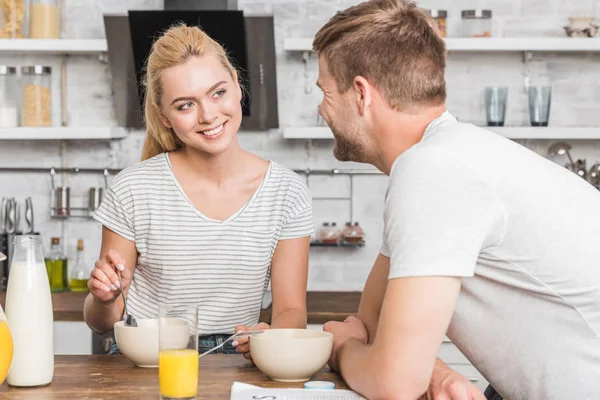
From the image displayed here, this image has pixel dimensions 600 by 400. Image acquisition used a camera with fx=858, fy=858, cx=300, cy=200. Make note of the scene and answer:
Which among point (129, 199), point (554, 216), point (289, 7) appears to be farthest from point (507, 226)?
point (289, 7)

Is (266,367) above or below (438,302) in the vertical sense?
below

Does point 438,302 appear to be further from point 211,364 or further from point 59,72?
point 59,72

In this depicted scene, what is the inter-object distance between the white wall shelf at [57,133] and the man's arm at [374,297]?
2216mm

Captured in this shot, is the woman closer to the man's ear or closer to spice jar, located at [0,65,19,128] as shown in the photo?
the man's ear

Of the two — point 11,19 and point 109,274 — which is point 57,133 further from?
point 109,274

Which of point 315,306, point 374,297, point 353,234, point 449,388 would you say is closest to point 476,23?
point 353,234

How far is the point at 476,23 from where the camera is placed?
146 inches

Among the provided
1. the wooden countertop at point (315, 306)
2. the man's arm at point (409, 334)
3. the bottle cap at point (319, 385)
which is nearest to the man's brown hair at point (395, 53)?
the man's arm at point (409, 334)

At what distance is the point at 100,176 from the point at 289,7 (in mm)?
1160

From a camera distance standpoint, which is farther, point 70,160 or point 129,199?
point 70,160

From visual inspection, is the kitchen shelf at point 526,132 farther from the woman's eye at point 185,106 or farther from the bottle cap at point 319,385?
the bottle cap at point 319,385

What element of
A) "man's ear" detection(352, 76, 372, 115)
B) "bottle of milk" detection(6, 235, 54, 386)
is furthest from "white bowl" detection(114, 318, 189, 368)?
"man's ear" detection(352, 76, 372, 115)

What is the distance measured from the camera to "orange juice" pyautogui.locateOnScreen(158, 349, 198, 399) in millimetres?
1305

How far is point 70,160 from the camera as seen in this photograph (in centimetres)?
397
